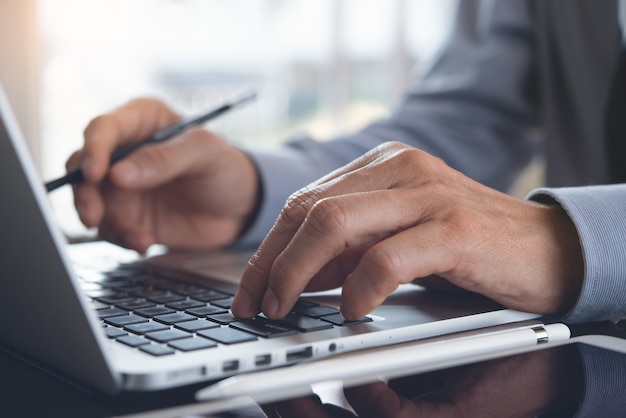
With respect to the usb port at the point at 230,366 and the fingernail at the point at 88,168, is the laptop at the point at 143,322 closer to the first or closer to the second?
the usb port at the point at 230,366

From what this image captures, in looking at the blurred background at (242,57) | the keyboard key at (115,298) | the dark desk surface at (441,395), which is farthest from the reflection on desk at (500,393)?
the blurred background at (242,57)

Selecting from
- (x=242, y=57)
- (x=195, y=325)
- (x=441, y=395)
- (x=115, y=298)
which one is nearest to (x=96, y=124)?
(x=115, y=298)

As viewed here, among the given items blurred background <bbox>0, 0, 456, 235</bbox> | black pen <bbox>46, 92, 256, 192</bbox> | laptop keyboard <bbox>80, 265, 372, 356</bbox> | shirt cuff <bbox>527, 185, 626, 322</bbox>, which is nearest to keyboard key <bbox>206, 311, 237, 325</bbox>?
laptop keyboard <bbox>80, 265, 372, 356</bbox>

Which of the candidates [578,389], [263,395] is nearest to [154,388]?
[263,395]

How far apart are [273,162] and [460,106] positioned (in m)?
0.37

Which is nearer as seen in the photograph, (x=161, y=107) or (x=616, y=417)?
(x=616, y=417)

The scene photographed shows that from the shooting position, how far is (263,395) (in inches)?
12.7

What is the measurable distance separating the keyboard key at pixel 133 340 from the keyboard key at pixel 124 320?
3 cm

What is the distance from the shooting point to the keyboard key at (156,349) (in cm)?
35

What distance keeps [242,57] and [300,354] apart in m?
2.97

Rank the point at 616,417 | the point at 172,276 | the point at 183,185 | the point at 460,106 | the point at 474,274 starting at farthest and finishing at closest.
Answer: the point at 460,106, the point at 183,185, the point at 172,276, the point at 474,274, the point at 616,417

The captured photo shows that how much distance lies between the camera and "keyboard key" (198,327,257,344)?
1.21 feet

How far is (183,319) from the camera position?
0.42 metres

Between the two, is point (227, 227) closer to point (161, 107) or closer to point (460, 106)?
point (161, 107)
